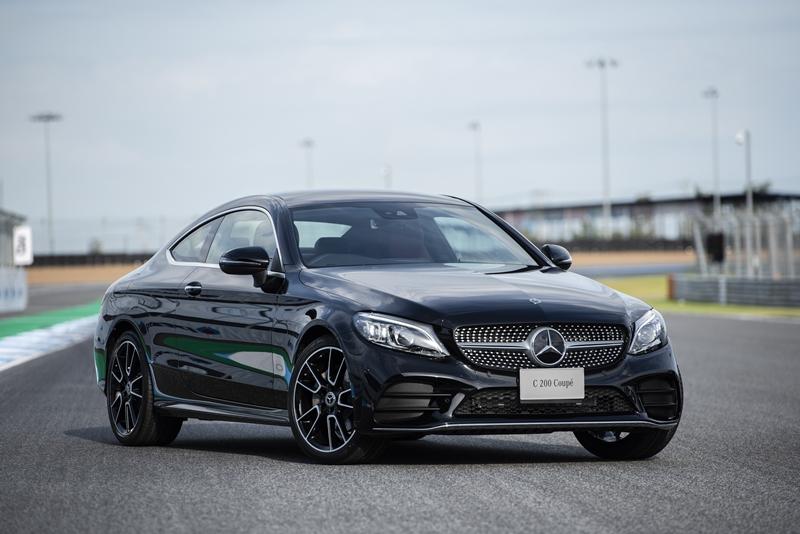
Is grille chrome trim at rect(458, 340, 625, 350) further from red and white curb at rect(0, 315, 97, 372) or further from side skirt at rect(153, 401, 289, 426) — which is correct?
red and white curb at rect(0, 315, 97, 372)

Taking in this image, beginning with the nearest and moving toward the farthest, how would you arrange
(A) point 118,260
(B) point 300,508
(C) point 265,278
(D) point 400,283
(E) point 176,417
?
(B) point 300,508 → (D) point 400,283 → (C) point 265,278 → (E) point 176,417 → (A) point 118,260

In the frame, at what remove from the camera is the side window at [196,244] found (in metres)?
9.73

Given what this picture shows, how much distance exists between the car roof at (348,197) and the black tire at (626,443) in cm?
180

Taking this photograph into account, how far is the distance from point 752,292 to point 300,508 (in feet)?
103

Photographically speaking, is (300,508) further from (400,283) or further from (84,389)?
(84,389)

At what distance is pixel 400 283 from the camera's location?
8.05m

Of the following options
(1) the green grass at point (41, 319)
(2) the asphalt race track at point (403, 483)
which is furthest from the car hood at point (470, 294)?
(1) the green grass at point (41, 319)

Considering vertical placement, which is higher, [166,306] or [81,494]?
[166,306]

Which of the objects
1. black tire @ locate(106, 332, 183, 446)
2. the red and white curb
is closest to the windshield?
black tire @ locate(106, 332, 183, 446)

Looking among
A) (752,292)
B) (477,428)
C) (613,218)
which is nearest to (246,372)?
(477,428)

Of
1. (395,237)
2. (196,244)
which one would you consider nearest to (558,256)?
(395,237)

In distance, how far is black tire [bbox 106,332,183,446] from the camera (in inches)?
374

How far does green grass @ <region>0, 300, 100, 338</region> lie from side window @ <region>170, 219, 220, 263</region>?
15721mm

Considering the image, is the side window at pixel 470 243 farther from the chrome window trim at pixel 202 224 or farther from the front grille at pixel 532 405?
the front grille at pixel 532 405
